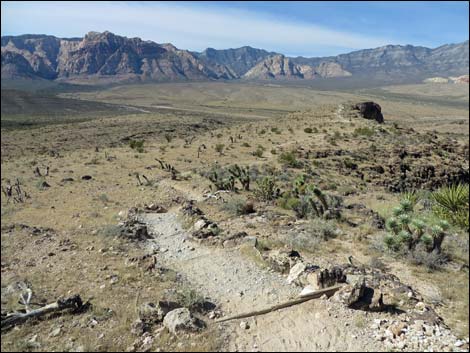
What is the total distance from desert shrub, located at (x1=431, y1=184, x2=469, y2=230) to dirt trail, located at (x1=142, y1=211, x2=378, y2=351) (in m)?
4.92

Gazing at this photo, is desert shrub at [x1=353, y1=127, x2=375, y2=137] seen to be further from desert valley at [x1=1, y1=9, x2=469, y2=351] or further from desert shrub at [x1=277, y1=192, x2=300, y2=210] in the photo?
desert shrub at [x1=277, y1=192, x2=300, y2=210]

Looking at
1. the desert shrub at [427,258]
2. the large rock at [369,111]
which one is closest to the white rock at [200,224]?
the desert shrub at [427,258]

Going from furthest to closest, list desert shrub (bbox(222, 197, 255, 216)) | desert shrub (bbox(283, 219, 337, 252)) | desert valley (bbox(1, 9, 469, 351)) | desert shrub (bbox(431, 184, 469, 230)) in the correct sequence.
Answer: desert shrub (bbox(222, 197, 255, 216)), desert shrub (bbox(283, 219, 337, 252)), desert shrub (bbox(431, 184, 469, 230)), desert valley (bbox(1, 9, 469, 351))

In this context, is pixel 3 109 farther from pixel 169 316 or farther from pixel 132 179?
pixel 169 316

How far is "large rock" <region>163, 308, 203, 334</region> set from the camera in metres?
6.63

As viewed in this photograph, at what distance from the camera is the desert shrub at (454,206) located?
973 cm

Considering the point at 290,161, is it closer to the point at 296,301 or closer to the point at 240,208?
the point at 240,208

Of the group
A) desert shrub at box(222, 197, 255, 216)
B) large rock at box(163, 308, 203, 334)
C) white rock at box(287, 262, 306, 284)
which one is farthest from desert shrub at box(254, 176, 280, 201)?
large rock at box(163, 308, 203, 334)

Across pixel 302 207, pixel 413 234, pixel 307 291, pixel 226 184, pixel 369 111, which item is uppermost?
pixel 369 111

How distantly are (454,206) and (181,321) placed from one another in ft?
25.8

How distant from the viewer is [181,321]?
263 inches

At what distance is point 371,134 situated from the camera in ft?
106

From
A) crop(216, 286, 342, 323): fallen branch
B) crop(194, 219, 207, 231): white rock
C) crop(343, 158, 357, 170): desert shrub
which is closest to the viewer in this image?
crop(216, 286, 342, 323): fallen branch

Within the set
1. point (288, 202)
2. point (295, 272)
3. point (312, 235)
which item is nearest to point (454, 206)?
point (312, 235)
